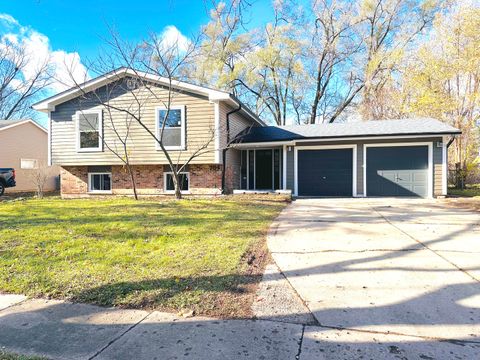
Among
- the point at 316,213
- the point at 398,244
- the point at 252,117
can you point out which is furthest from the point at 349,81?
the point at 398,244

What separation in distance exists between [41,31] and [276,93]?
1866 cm

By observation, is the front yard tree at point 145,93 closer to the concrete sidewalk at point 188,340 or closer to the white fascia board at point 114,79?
the white fascia board at point 114,79

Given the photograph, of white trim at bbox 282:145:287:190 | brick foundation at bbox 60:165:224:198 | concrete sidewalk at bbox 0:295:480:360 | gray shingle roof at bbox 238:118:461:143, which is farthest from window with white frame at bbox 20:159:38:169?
concrete sidewalk at bbox 0:295:480:360

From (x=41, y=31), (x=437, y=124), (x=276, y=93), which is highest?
(x=276, y=93)

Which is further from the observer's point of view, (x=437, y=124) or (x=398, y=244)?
(x=437, y=124)

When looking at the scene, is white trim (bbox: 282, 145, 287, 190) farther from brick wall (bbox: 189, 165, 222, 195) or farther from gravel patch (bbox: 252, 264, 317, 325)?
gravel patch (bbox: 252, 264, 317, 325)

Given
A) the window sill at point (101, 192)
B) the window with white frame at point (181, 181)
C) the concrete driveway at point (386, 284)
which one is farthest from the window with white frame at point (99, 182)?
the concrete driveway at point (386, 284)

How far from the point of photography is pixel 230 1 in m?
4.32

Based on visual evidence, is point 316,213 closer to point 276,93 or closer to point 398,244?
point 398,244

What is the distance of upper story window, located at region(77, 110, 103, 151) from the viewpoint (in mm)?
13320

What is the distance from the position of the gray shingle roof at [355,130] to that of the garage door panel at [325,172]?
766 mm

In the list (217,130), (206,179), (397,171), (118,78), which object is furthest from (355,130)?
(118,78)

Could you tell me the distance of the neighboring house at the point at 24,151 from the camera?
62.4 ft

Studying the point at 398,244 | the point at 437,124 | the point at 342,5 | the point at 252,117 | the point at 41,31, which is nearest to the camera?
the point at 398,244
